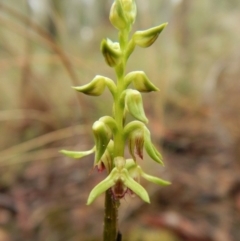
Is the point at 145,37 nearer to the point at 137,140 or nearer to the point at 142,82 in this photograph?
the point at 142,82

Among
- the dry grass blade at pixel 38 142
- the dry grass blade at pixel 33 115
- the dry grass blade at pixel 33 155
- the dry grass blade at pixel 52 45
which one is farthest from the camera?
the dry grass blade at pixel 33 115

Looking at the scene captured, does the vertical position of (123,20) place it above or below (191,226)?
below

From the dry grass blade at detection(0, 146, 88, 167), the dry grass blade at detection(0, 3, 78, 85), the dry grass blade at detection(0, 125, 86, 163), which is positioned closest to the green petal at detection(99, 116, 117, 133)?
the dry grass blade at detection(0, 3, 78, 85)

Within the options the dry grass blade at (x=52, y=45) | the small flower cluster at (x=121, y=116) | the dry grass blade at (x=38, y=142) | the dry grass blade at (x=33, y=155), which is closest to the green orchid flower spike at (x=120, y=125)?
the small flower cluster at (x=121, y=116)

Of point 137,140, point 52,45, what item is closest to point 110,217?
point 137,140

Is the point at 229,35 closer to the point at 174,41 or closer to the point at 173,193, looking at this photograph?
the point at 174,41

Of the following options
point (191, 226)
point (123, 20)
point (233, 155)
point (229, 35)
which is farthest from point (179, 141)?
point (123, 20)

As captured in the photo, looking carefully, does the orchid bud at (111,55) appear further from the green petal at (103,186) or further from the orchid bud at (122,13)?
the green petal at (103,186)
